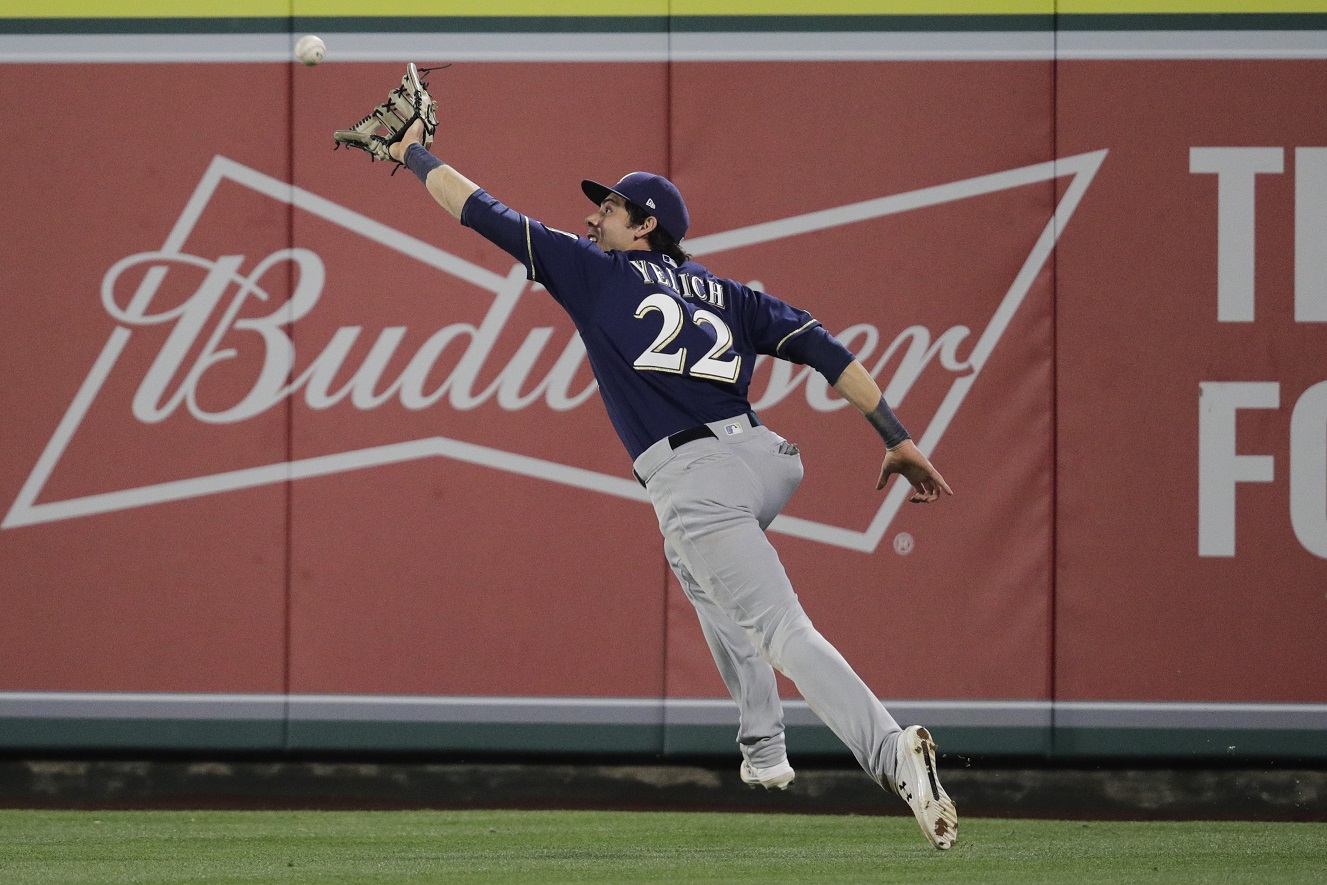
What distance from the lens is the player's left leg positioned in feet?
13.0

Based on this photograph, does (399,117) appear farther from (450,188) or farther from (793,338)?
(793,338)

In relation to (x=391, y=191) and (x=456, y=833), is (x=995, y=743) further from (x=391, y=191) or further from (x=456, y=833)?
(x=391, y=191)

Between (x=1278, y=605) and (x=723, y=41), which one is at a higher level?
(x=723, y=41)

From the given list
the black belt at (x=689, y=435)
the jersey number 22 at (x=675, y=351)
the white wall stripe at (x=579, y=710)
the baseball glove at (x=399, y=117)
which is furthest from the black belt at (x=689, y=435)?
the white wall stripe at (x=579, y=710)

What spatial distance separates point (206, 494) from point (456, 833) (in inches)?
76.4

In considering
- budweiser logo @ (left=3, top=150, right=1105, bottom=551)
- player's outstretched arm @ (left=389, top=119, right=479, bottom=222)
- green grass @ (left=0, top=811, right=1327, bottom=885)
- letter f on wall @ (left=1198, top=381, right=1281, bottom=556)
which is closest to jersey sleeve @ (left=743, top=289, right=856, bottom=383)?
player's outstretched arm @ (left=389, top=119, right=479, bottom=222)

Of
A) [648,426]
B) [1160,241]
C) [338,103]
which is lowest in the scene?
[648,426]

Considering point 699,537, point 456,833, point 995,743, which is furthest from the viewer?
point 995,743

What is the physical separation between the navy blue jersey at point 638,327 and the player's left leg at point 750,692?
17.3 inches

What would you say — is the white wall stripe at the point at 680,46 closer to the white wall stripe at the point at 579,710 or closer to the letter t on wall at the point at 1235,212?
the letter t on wall at the point at 1235,212

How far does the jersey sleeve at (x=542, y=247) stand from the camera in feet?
12.3

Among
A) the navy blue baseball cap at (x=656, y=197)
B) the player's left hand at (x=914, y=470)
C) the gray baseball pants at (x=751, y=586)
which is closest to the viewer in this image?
the gray baseball pants at (x=751, y=586)

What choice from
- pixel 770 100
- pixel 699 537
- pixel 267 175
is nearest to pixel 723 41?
pixel 770 100

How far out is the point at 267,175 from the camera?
20.2 feet
